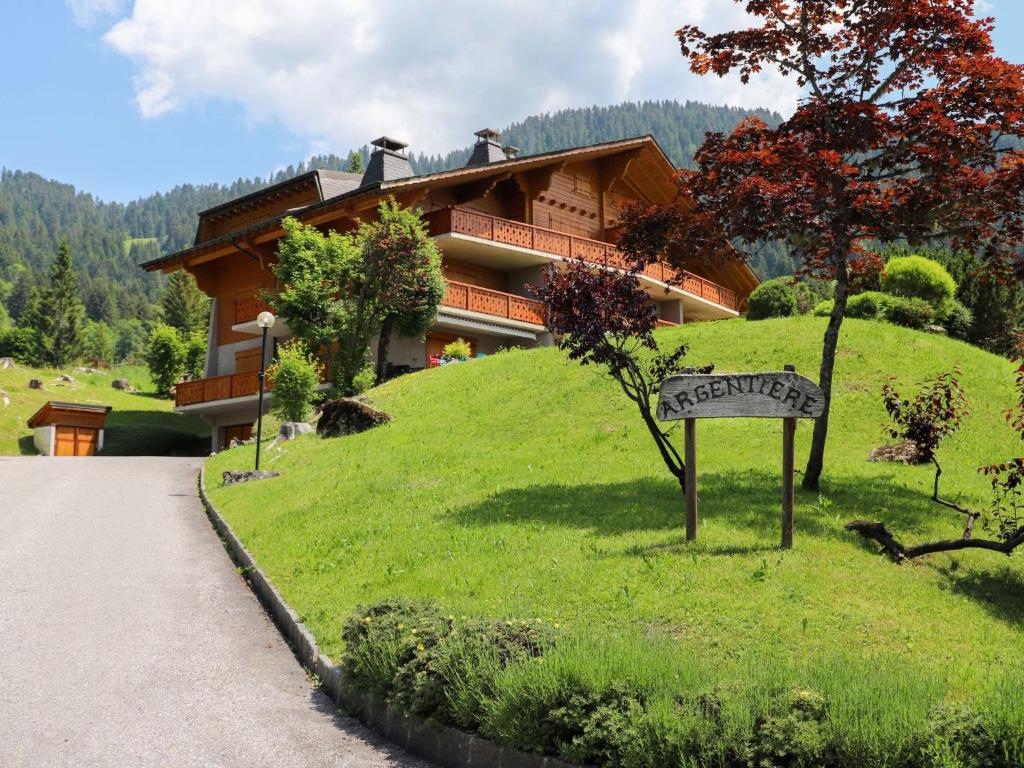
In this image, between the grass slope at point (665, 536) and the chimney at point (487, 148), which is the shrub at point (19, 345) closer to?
the chimney at point (487, 148)

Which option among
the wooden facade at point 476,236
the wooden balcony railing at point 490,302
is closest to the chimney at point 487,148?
the wooden facade at point 476,236

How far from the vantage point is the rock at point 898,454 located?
13.3 meters

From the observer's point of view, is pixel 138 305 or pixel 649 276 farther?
pixel 138 305

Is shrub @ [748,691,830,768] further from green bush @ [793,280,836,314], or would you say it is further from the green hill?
green bush @ [793,280,836,314]

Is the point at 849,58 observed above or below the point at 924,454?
above

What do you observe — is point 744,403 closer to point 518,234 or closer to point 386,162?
point 518,234

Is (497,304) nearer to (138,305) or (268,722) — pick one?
(268,722)

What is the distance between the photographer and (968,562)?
356 inches

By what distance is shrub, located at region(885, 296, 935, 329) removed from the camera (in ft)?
79.6

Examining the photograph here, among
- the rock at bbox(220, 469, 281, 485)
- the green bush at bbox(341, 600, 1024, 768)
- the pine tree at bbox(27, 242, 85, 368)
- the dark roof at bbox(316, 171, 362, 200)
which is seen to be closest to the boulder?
the rock at bbox(220, 469, 281, 485)

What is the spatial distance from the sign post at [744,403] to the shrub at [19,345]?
2744 inches

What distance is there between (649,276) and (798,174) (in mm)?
24424

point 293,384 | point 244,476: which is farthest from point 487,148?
point 244,476

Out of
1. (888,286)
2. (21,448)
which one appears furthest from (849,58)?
(21,448)
